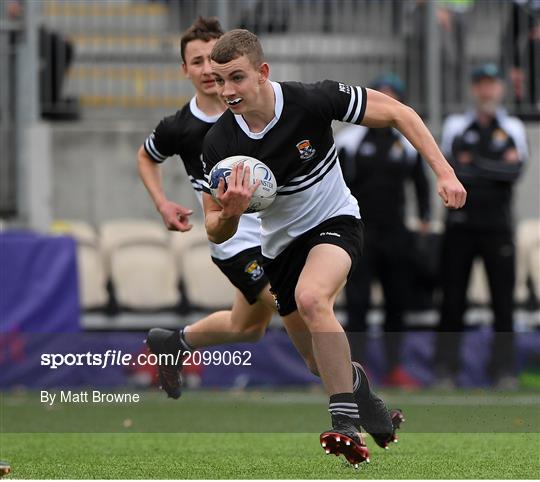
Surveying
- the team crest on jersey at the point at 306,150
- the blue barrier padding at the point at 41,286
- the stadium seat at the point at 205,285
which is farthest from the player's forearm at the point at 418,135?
the stadium seat at the point at 205,285

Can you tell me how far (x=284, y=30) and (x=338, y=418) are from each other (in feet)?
25.7

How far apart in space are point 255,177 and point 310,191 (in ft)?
1.77

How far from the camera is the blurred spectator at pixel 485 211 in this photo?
12211mm

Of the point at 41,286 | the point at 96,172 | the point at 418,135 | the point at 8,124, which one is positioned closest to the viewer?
the point at 418,135

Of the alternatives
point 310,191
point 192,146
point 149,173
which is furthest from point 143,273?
point 310,191

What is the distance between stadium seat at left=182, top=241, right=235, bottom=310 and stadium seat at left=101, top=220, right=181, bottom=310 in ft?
0.47

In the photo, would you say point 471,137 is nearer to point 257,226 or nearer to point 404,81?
point 404,81

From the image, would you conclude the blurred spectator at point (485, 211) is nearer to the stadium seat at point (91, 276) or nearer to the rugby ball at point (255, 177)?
the stadium seat at point (91, 276)

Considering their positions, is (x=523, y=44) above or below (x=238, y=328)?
above

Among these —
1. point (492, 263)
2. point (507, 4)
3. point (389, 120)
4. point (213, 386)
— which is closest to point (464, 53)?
point (507, 4)

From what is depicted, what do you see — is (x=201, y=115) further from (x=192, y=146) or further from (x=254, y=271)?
(x=254, y=271)

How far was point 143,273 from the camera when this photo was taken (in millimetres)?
12789

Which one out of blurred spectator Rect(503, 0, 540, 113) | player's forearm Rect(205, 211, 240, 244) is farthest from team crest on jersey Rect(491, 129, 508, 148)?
player's forearm Rect(205, 211, 240, 244)

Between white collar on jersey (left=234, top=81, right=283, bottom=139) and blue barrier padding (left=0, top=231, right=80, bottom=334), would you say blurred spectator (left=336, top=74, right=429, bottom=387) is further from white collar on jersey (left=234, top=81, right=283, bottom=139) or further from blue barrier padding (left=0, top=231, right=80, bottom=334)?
white collar on jersey (left=234, top=81, right=283, bottom=139)
